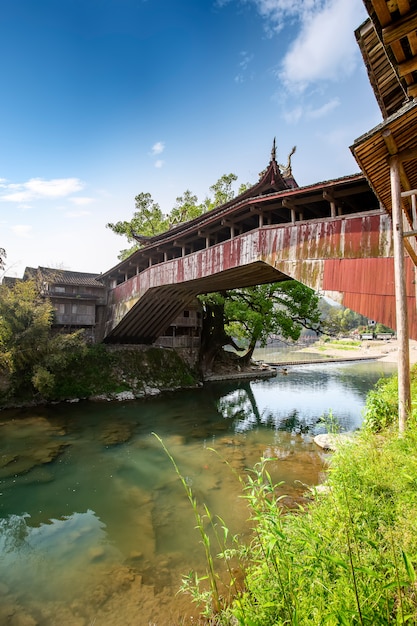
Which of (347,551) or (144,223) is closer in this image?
(347,551)

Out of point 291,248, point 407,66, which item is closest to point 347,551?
point 407,66

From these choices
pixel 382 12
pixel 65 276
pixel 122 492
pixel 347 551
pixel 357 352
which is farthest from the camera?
pixel 357 352

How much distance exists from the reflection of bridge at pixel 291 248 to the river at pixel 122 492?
4298 mm

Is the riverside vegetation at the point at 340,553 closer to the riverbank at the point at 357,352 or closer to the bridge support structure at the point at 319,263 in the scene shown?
the bridge support structure at the point at 319,263

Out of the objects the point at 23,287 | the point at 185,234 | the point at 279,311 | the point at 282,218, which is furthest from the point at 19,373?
the point at 279,311

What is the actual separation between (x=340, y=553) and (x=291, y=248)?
23.7 feet

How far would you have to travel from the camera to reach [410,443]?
12.3 ft

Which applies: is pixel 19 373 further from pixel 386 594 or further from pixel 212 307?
pixel 386 594

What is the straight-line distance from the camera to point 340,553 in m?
2.14

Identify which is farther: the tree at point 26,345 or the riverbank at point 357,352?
the riverbank at point 357,352

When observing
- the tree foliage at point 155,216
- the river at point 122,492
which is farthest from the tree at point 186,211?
the river at point 122,492

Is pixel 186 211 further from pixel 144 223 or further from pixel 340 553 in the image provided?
pixel 340 553

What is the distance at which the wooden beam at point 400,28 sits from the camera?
2.49 meters

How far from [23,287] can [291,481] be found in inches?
449
